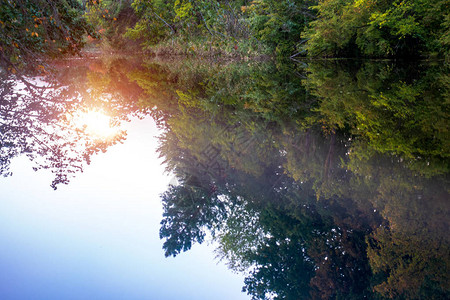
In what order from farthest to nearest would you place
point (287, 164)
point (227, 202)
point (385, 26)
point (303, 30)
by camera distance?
point (303, 30) → point (385, 26) → point (287, 164) → point (227, 202)

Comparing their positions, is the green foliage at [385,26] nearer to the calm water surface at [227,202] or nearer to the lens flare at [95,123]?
the calm water surface at [227,202]

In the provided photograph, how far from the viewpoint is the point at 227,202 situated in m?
3.59

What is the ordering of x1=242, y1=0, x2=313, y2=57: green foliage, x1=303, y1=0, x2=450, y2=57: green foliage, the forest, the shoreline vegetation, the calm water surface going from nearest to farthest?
1. the calm water surface
2. the forest
3. the shoreline vegetation
4. x1=303, y1=0, x2=450, y2=57: green foliage
5. x1=242, y1=0, x2=313, y2=57: green foliage

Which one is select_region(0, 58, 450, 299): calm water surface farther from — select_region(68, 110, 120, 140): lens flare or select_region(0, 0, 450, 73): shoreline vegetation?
select_region(0, 0, 450, 73): shoreline vegetation

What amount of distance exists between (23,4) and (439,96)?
9362mm

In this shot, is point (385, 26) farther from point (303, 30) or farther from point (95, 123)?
point (95, 123)

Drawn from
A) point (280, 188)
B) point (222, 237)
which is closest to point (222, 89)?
point (280, 188)

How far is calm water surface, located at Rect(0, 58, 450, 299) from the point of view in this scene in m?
2.36

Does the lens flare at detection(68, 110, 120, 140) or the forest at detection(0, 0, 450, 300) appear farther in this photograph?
the lens flare at detection(68, 110, 120, 140)

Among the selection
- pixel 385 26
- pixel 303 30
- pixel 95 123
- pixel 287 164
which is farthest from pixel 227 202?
pixel 303 30

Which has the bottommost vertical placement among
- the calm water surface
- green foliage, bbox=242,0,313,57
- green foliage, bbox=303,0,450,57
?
the calm water surface

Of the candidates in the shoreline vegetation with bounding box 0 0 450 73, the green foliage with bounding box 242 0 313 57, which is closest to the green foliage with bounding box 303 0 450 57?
the shoreline vegetation with bounding box 0 0 450 73

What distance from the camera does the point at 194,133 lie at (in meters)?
5.73

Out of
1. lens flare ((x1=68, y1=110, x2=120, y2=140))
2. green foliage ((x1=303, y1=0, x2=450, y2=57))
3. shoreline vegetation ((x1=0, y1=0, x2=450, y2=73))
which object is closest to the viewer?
lens flare ((x1=68, y1=110, x2=120, y2=140))
